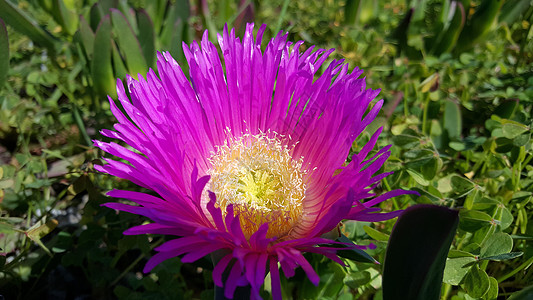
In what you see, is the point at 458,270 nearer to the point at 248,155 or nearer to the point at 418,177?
the point at 418,177

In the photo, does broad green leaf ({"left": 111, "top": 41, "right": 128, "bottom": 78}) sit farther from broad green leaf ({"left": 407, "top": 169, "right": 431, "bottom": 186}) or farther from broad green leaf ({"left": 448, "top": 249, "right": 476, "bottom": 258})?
broad green leaf ({"left": 448, "top": 249, "right": 476, "bottom": 258})

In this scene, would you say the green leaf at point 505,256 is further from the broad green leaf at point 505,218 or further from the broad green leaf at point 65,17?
the broad green leaf at point 65,17

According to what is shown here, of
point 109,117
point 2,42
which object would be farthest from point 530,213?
point 2,42

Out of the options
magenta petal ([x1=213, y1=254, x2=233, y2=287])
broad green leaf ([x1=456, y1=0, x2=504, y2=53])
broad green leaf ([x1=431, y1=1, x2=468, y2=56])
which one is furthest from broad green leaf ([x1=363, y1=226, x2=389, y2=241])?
broad green leaf ([x1=456, y1=0, x2=504, y2=53])

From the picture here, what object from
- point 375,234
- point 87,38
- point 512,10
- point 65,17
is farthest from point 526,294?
point 65,17

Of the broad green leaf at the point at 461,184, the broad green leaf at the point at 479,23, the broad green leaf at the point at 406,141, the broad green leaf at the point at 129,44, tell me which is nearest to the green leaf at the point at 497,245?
the broad green leaf at the point at 461,184

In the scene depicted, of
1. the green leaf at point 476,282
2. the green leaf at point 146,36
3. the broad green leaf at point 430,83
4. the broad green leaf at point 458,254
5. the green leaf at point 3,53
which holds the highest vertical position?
the green leaf at point 3,53

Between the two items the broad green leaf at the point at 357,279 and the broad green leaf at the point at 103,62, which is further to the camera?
the broad green leaf at the point at 103,62
